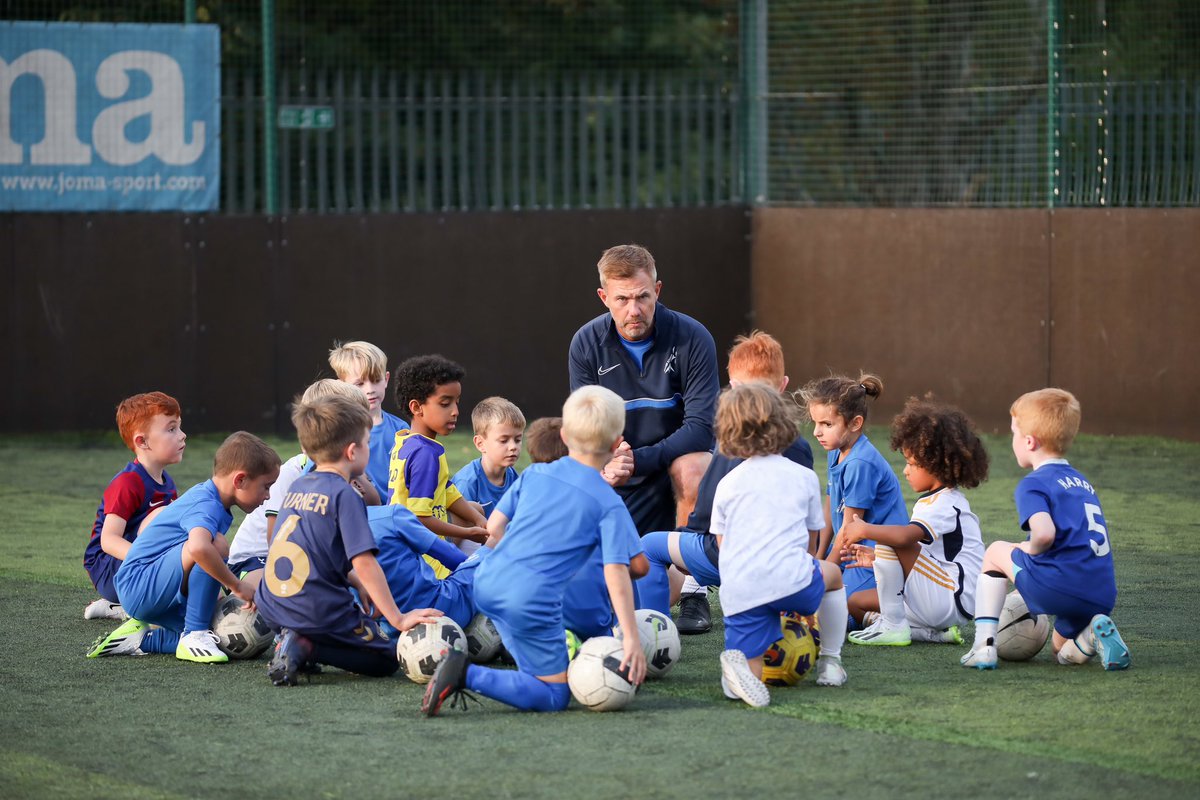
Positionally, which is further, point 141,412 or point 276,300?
point 276,300

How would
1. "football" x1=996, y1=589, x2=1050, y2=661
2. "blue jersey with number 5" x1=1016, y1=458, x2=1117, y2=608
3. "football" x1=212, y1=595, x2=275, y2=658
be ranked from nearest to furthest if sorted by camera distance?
1. "blue jersey with number 5" x1=1016, y1=458, x2=1117, y2=608
2. "football" x1=996, y1=589, x2=1050, y2=661
3. "football" x1=212, y1=595, x2=275, y2=658

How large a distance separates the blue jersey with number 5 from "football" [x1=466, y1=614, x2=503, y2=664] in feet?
5.76

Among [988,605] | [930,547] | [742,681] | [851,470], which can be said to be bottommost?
[742,681]

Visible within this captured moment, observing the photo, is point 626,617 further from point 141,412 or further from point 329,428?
point 141,412

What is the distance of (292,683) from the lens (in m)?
5.15

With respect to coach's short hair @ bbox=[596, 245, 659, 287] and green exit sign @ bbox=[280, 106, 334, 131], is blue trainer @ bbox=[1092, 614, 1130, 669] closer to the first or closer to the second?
A: coach's short hair @ bbox=[596, 245, 659, 287]

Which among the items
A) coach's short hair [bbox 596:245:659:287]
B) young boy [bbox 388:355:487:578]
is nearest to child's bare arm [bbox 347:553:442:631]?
young boy [bbox 388:355:487:578]

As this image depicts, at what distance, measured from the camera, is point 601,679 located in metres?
4.69

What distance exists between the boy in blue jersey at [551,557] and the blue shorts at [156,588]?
125 cm

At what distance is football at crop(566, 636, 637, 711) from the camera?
468cm

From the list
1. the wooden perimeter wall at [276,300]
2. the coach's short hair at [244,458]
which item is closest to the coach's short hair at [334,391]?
the coach's short hair at [244,458]

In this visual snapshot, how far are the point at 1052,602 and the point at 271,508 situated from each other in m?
2.71

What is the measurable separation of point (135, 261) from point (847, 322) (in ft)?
17.8

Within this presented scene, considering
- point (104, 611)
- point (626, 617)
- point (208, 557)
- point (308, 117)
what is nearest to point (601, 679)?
point (626, 617)
